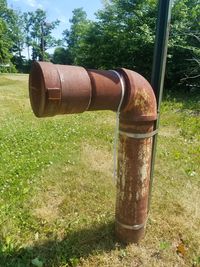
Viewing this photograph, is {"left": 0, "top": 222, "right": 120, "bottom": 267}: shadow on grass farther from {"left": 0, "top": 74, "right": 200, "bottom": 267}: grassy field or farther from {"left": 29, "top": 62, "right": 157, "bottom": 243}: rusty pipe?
{"left": 29, "top": 62, "right": 157, "bottom": 243}: rusty pipe

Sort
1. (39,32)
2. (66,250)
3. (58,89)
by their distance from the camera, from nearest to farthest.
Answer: (58,89) → (66,250) → (39,32)

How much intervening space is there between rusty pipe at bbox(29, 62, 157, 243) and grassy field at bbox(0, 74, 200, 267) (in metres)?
0.25

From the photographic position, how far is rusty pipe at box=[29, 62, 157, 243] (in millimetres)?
1996

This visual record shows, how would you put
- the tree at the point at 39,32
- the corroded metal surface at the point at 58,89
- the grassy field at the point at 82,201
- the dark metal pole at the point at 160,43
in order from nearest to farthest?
the corroded metal surface at the point at 58,89 < the dark metal pole at the point at 160,43 < the grassy field at the point at 82,201 < the tree at the point at 39,32

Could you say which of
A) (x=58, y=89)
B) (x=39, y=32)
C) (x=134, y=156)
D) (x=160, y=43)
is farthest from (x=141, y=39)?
(x=39, y=32)

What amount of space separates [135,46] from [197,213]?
8.97m

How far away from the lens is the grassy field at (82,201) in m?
2.65

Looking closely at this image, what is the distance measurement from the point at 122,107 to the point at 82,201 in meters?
1.52

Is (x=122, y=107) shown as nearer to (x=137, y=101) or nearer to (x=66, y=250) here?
(x=137, y=101)

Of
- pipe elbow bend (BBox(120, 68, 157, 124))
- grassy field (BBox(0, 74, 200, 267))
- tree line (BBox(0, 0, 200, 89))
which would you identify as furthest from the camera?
tree line (BBox(0, 0, 200, 89))

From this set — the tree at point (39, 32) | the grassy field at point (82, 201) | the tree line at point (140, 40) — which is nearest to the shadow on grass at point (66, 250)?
the grassy field at point (82, 201)

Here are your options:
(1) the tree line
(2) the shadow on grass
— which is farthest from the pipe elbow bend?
(1) the tree line

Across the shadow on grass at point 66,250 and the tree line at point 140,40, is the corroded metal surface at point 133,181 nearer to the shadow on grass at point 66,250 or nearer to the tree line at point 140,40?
the shadow on grass at point 66,250

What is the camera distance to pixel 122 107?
2.29 meters
